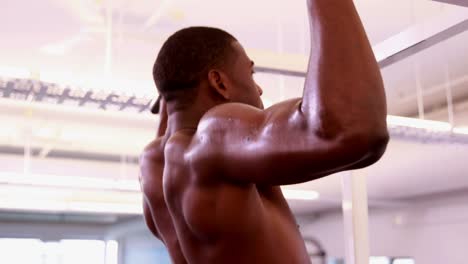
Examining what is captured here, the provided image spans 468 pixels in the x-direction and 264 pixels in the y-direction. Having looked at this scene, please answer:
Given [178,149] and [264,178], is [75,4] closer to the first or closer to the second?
[178,149]

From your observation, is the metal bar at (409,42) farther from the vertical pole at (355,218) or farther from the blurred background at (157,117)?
the vertical pole at (355,218)

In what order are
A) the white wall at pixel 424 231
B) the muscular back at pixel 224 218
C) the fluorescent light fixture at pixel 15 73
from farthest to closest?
the white wall at pixel 424 231
the fluorescent light fixture at pixel 15 73
the muscular back at pixel 224 218

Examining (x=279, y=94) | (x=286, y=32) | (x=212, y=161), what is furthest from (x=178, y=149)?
(x=279, y=94)

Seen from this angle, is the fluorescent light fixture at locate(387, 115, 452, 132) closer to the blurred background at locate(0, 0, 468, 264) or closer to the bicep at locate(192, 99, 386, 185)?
the blurred background at locate(0, 0, 468, 264)

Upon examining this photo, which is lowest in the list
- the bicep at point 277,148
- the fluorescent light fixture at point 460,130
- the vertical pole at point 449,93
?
the vertical pole at point 449,93

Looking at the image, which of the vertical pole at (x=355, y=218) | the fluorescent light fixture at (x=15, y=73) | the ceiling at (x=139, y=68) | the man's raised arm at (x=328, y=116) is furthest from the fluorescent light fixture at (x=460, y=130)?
the man's raised arm at (x=328, y=116)

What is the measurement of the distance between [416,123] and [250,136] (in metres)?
2.37

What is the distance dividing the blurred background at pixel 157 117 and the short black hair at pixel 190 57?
2.21 ft

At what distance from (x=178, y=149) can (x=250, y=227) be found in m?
0.15

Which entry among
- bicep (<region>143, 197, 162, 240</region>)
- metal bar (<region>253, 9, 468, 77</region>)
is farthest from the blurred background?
bicep (<region>143, 197, 162, 240</region>)

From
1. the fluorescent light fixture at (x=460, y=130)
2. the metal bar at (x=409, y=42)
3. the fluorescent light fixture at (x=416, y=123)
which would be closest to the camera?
the metal bar at (x=409, y=42)

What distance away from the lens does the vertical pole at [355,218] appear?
1832 millimetres

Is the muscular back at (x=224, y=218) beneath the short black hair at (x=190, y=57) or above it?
beneath

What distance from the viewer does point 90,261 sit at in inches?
388
